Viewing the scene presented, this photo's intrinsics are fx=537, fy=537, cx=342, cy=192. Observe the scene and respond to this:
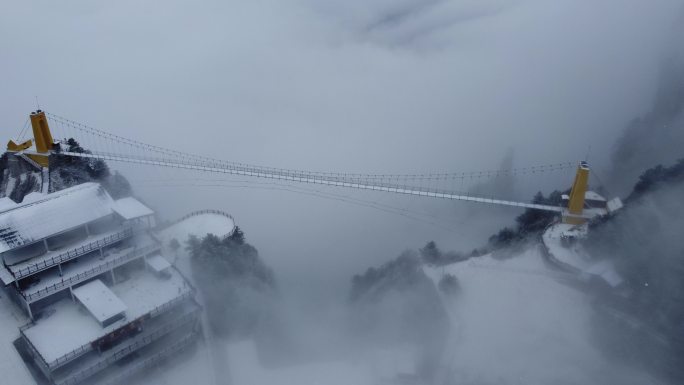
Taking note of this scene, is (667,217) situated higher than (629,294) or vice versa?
(667,217)


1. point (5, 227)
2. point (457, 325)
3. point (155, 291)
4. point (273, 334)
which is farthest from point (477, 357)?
point (5, 227)

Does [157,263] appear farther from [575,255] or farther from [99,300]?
[575,255]

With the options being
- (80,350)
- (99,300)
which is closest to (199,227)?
(99,300)

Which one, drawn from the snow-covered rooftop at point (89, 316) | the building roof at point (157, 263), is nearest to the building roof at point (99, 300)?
the snow-covered rooftop at point (89, 316)

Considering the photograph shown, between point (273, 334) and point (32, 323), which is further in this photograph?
point (273, 334)

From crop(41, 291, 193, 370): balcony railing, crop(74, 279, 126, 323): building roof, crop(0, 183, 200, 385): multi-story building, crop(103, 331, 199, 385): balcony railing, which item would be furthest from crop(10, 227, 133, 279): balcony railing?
crop(103, 331, 199, 385): balcony railing

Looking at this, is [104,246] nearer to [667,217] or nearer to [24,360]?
[24,360]
